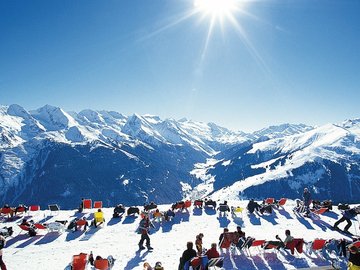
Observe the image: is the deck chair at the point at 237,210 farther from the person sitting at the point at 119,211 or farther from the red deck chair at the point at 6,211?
the red deck chair at the point at 6,211

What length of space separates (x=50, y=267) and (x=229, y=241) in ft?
45.4

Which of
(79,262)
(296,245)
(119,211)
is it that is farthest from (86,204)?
(296,245)

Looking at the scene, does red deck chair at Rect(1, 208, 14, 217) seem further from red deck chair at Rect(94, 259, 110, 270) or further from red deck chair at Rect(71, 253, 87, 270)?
red deck chair at Rect(94, 259, 110, 270)

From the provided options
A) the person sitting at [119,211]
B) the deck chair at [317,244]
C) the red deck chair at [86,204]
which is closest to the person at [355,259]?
the deck chair at [317,244]

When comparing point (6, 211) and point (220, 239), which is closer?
point (220, 239)

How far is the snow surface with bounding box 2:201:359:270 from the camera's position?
81.5ft

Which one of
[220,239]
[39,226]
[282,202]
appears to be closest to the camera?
[220,239]

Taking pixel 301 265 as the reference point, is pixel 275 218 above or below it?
above

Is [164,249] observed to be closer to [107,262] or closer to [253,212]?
[107,262]

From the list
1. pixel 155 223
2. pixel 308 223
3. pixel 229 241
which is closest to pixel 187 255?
pixel 229 241

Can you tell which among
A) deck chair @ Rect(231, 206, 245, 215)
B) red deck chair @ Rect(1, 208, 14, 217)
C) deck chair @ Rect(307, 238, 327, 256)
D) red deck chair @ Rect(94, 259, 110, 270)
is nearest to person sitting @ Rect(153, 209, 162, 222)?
deck chair @ Rect(231, 206, 245, 215)

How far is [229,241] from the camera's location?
26.9 meters

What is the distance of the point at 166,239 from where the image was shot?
31.7m

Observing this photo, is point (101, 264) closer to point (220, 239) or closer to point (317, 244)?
point (220, 239)
